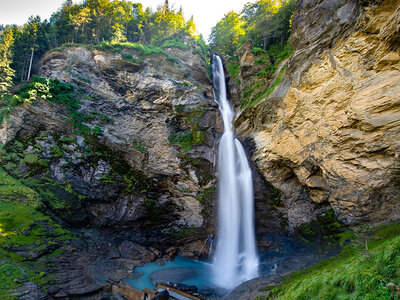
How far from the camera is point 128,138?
55.7 feet

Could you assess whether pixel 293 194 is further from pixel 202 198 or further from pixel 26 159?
pixel 26 159

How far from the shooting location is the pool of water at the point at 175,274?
11.6m

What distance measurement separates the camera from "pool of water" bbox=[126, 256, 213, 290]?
11.6m

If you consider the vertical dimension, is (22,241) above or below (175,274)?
above

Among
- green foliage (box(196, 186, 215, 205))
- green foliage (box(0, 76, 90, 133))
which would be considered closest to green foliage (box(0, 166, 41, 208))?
green foliage (box(0, 76, 90, 133))

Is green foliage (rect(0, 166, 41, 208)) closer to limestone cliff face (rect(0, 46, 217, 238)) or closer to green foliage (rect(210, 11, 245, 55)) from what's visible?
limestone cliff face (rect(0, 46, 217, 238))

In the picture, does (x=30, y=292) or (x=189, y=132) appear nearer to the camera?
(x=30, y=292)

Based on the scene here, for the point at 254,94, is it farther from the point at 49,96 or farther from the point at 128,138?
the point at 49,96

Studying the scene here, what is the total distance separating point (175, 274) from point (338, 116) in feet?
44.2

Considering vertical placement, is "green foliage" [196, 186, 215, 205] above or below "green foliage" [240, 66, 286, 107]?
below

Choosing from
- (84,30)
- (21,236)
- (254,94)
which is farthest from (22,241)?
(84,30)

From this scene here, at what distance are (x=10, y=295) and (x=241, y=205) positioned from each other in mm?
13127

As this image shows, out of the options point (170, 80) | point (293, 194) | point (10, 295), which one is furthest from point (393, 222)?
point (170, 80)

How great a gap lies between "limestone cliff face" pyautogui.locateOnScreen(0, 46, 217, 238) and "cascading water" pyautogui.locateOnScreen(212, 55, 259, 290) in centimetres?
132
